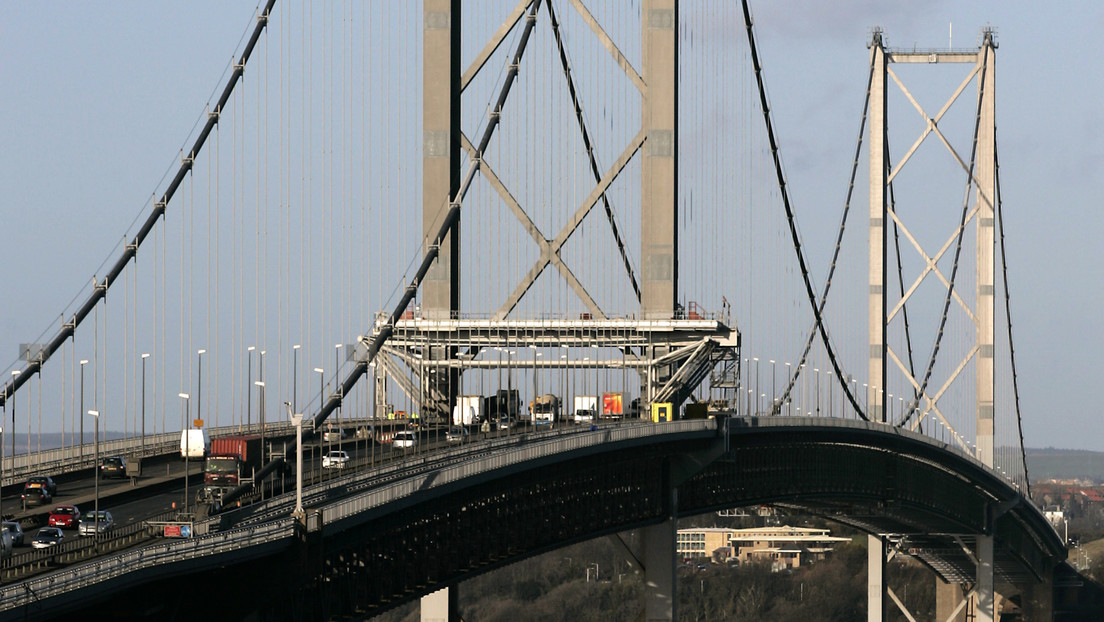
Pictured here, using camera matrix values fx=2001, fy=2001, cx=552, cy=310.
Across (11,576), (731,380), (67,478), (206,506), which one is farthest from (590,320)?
(11,576)

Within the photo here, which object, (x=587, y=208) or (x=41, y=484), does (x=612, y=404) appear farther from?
(x=41, y=484)

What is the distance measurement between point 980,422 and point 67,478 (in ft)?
270

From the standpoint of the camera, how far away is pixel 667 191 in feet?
284

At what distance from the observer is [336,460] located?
65.0 metres

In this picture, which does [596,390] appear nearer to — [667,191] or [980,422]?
[667,191]

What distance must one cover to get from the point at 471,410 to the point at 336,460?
18262 millimetres

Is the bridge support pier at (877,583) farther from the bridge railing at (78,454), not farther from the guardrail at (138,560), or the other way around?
the guardrail at (138,560)

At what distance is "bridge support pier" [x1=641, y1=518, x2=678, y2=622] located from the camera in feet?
278

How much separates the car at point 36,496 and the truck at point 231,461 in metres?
4.60

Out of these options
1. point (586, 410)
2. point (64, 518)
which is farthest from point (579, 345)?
point (64, 518)

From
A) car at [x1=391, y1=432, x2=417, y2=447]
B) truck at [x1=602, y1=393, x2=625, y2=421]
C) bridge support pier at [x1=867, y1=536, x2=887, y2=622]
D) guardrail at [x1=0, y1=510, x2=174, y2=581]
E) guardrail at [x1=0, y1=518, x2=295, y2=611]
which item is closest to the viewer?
guardrail at [x1=0, y1=518, x2=295, y2=611]

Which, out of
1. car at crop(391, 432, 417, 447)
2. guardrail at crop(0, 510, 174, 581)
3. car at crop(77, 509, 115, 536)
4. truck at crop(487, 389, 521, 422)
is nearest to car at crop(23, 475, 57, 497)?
car at crop(77, 509, 115, 536)

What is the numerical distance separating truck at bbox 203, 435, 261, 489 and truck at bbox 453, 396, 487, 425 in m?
18.5

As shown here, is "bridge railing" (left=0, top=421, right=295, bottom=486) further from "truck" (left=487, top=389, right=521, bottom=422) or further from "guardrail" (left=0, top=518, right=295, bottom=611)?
"guardrail" (left=0, top=518, right=295, bottom=611)
